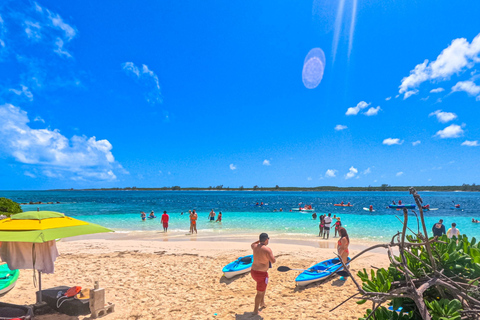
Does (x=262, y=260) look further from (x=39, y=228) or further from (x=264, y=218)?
(x=264, y=218)

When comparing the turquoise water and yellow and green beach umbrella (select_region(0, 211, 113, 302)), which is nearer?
yellow and green beach umbrella (select_region(0, 211, 113, 302))

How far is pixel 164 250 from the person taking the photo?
12.4 m

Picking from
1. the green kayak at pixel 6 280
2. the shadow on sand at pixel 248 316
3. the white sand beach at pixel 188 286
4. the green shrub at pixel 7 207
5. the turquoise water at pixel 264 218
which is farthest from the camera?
the turquoise water at pixel 264 218

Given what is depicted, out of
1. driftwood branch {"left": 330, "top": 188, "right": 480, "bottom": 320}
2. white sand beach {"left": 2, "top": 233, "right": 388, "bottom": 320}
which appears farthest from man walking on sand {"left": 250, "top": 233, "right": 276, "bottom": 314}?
driftwood branch {"left": 330, "top": 188, "right": 480, "bottom": 320}

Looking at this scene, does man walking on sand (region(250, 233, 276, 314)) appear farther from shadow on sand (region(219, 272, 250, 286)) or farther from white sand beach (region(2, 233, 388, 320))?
shadow on sand (region(219, 272, 250, 286))

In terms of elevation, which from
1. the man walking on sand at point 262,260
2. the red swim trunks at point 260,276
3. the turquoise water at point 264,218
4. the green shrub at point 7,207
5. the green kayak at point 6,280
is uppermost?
the green shrub at point 7,207

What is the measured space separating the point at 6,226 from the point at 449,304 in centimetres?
634

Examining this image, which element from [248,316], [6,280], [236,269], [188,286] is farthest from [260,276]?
[6,280]

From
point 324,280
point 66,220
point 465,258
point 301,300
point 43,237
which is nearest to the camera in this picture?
point 465,258

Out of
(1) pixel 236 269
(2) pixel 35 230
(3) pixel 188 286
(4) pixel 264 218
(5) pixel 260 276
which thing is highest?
(2) pixel 35 230

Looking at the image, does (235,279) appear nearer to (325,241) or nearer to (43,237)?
(43,237)

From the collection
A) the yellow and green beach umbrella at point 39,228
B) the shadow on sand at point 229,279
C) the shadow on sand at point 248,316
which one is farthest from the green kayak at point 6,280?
the shadow on sand at point 248,316

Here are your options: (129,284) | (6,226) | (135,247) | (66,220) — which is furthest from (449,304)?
(135,247)

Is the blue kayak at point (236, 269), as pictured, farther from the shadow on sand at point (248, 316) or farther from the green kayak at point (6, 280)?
the green kayak at point (6, 280)
